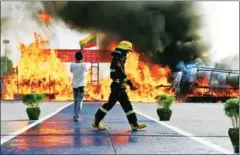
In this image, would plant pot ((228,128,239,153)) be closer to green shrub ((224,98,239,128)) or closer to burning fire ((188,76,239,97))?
green shrub ((224,98,239,128))

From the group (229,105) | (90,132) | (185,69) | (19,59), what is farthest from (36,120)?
(185,69)

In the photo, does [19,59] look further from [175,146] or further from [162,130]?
[175,146]

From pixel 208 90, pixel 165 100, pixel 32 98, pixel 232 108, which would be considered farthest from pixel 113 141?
pixel 208 90

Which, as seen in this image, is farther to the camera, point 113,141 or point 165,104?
point 165,104

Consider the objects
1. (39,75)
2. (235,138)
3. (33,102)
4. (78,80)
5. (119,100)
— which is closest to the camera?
(235,138)

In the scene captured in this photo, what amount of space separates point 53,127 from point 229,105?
5276 millimetres

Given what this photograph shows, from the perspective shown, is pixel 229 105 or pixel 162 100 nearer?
pixel 229 105

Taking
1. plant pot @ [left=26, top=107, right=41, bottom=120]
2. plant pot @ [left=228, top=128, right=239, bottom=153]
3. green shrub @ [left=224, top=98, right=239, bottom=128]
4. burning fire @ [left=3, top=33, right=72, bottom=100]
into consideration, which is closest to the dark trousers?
green shrub @ [left=224, top=98, right=239, bottom=128]

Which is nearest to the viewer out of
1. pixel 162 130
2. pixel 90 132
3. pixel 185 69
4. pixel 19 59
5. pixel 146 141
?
pixel 146 141

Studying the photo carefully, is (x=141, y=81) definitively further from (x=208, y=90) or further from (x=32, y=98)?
(x=32, y=98)

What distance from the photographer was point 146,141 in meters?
10.9

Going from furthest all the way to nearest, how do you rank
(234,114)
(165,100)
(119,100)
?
(165,100) → (119,100) → (234,114)

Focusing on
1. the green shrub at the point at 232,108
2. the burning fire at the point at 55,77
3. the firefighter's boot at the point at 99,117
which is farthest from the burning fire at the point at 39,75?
the green shrub at the point at 232,108

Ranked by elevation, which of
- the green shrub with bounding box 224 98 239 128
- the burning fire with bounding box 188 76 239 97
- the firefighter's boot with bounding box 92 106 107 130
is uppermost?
the green shrub with bounding box 224 98 239 128
